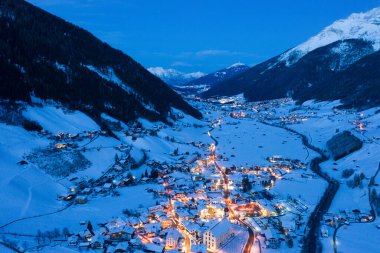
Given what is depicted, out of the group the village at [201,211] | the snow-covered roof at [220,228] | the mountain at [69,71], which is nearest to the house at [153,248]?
the village at [201,211]

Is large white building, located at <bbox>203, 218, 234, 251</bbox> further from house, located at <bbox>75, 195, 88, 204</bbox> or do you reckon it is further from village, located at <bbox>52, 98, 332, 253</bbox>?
house, located at <bbox>75, 195, 88, 204</bbox>

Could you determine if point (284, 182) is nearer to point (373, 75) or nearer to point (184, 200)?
point (184, 200)

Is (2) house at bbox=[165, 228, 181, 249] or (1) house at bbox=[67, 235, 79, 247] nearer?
(1) house at bbox=[67, 235, 79, 247]

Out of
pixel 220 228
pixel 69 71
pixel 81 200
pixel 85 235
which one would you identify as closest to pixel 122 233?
pixel 85 235

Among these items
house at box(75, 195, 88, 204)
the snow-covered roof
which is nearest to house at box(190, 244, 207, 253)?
the snow-covered roof

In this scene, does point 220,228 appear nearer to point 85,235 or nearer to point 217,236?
point 217,236

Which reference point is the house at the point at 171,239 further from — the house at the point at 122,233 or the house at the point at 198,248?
the house at the point at 122,233

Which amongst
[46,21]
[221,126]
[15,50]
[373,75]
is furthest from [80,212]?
[373,75]
